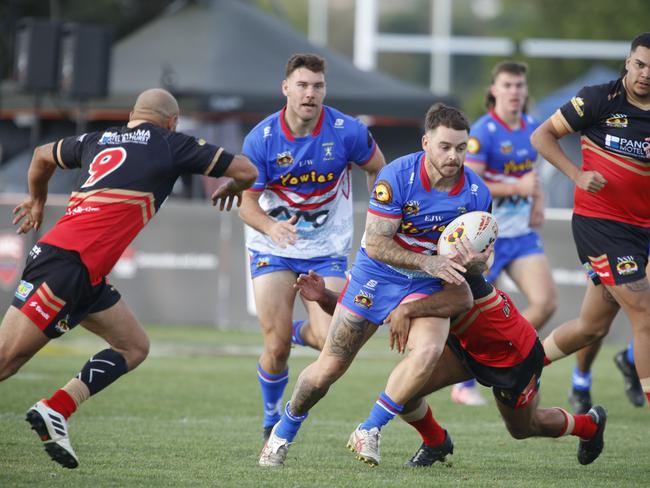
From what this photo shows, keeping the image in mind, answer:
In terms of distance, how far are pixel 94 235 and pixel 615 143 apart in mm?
3549

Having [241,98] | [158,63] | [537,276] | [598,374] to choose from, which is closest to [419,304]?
[537,276]

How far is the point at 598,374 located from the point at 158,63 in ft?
38.1

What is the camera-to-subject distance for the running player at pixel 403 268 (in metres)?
7.27

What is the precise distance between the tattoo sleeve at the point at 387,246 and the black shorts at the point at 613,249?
5.83 feet

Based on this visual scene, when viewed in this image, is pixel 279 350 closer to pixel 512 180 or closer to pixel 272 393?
pixel 272 393

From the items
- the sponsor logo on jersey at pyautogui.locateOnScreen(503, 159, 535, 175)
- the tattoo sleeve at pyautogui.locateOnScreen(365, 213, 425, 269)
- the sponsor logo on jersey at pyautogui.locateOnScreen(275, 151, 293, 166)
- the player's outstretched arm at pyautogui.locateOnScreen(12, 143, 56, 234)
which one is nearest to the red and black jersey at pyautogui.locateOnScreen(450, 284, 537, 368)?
the tattoo sleeve at pyautogui.locateOnScreen(365, 213, 425, 269)

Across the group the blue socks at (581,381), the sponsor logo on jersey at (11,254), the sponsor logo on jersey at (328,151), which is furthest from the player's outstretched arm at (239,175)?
the sponsor logo on jersey at (11,254)

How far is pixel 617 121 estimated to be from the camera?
27.6ft

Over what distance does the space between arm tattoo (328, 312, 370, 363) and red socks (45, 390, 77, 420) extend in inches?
61.7

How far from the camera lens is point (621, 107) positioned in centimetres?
838

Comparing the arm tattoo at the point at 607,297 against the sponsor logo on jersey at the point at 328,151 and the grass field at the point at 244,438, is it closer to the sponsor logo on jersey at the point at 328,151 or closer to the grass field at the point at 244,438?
the grass field at the point at 244,438

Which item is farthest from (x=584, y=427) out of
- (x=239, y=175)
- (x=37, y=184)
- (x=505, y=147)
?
(x=505, y=147)

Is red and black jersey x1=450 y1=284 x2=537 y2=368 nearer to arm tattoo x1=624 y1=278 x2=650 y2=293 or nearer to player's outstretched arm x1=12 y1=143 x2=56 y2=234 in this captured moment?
arm tattoo x1=624 y1=278 x2=650 y2=293

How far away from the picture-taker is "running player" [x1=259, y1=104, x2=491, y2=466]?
7273mm
